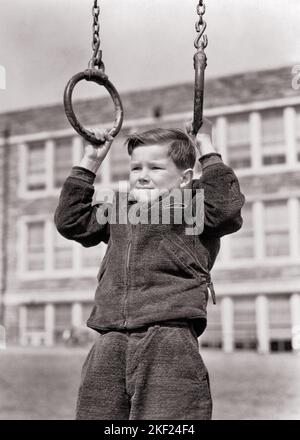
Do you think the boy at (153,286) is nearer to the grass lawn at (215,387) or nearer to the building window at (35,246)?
the grass lawn at (215,387)

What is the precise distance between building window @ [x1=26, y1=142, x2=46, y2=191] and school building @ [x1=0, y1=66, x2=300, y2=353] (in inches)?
1.3

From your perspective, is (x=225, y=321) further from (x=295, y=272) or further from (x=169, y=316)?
(x=169, y=316)

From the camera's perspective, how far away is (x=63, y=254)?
82.7 ft

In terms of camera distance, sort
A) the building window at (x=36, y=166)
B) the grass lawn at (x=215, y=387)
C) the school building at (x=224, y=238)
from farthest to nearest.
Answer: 1. the building window at (x=36, y=166)
2. the school building at (x=224, y=238)
3. the grass lawn at (x=215, y=387)

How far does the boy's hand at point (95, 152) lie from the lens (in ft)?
9.07

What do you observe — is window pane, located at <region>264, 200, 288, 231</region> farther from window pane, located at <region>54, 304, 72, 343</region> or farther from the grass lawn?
window pane, located at <region>54, 304, 72, 343</region>

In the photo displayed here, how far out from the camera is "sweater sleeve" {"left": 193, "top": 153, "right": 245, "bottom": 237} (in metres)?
2.55

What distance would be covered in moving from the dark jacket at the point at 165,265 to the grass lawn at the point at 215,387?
4205 mm

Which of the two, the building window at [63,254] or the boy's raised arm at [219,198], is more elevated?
the building window at [63,254]

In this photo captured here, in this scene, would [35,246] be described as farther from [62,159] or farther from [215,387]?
[215,387]

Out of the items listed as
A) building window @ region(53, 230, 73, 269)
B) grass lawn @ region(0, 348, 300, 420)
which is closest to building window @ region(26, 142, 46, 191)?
building window @ region(53, 230, 73, 269)

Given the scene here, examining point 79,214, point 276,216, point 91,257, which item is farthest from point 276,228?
point 79,214

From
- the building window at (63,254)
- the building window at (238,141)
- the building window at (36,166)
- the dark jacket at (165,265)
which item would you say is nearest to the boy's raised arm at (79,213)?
the dark jacket at (165,265)
